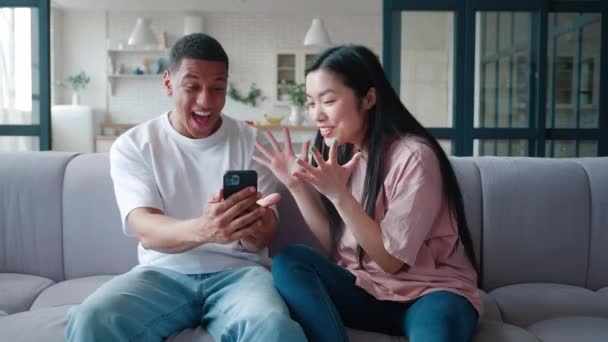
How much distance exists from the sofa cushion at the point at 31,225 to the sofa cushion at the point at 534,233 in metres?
1.46

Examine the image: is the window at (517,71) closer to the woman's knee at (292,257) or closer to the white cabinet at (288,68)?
the woman's knee at (292,257)

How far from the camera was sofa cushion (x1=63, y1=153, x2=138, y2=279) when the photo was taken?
210cm

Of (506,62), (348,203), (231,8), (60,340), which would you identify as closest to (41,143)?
(60,340)

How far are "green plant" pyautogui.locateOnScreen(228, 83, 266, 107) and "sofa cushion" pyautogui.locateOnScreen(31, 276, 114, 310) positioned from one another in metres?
7.14

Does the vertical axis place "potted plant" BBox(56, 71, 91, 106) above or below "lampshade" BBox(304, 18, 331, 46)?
below

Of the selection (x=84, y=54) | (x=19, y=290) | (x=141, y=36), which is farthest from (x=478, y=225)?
(x=84, y=54)

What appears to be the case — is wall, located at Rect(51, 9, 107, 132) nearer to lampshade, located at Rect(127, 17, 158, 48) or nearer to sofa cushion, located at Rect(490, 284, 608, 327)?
lampshade, located at Rect(127, 17, 158, 48)

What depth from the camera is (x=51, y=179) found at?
84.6 inches

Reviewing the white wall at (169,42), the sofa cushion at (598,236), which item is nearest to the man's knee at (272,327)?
the sofa cushion at (598,236)

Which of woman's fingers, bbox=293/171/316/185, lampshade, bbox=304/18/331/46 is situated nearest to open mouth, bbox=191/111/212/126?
woman's fingers, bbox=293/171/316/185

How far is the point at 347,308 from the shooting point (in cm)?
157

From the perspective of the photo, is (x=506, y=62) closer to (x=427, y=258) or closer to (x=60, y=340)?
(x=427, y=258)

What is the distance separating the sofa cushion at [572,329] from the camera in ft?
5.01

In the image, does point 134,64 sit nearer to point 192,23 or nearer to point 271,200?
point 192,23
